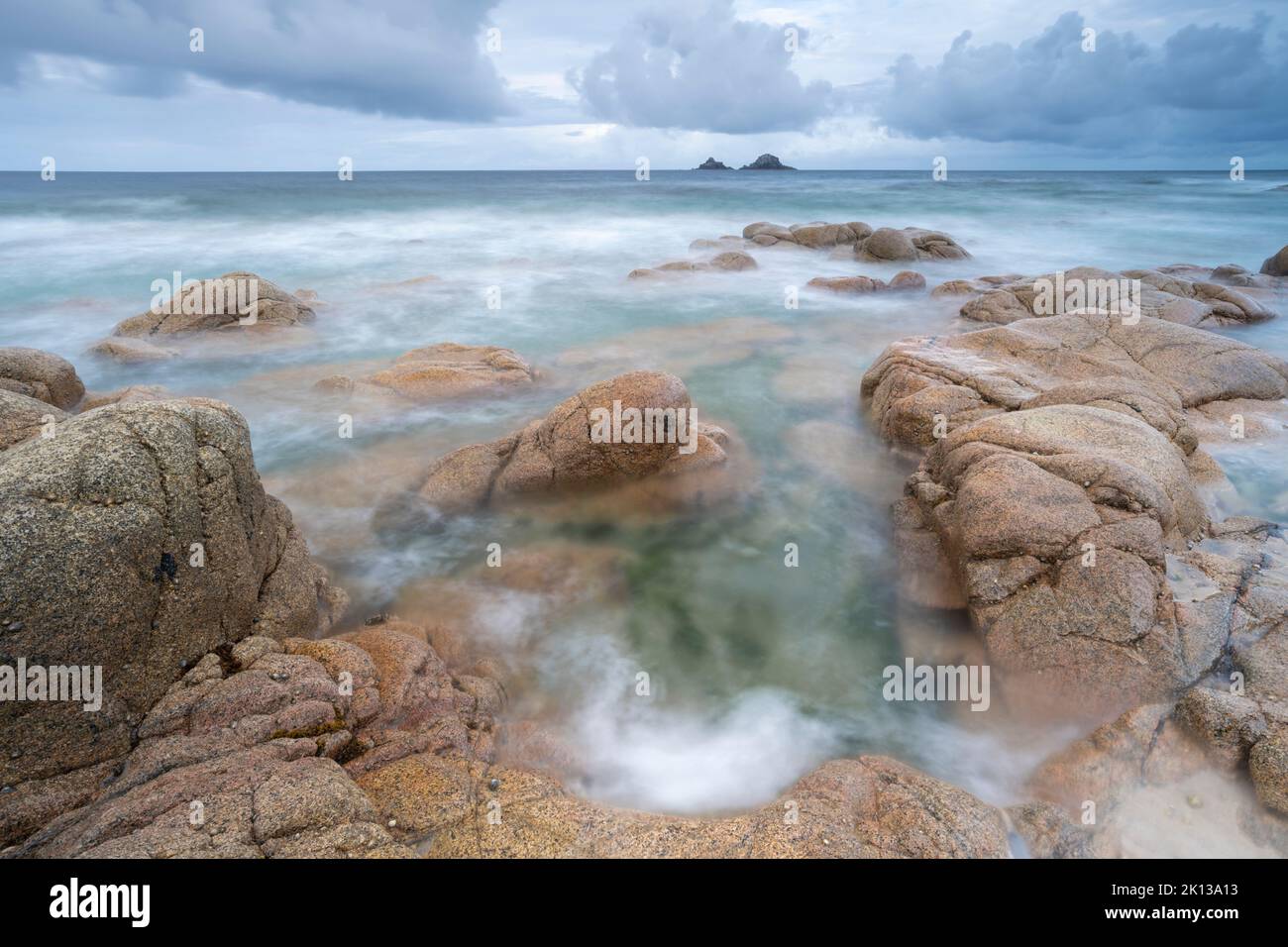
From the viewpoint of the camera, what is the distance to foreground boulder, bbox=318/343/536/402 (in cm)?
1238

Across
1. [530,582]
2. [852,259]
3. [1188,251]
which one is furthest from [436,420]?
[1188,251]

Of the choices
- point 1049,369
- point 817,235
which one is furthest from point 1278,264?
point 1049,369

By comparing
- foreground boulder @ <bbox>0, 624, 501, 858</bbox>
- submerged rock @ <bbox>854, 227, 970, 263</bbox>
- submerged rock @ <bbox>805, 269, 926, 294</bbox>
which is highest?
submerged rock @ <bbox>854, 227, 970, 263</bbox>

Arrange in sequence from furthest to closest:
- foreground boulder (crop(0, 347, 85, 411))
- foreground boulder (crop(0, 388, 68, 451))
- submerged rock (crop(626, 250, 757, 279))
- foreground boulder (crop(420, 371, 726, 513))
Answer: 1. submerged rock (crop(626, 250, 757, 279))
2. foreground boulder (crop(0, 347, 85, 411))
3. foreground boulder (crop(420, 371, 726, 513))
4. foreground boulder (crop(0, 388, 68, 451))

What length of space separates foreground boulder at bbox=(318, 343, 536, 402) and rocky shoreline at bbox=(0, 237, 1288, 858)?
171 inches

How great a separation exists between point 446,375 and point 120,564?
8.71 meters

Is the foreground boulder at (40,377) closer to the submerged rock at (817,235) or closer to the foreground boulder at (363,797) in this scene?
the foreground boulder at (363,797)

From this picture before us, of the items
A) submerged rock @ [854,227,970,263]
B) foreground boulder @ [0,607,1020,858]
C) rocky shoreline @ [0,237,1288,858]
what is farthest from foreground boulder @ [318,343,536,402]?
submerged rock @ [854,227,970,263]

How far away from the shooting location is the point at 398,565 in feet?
25.7

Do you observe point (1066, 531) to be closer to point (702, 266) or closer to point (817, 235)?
point (702, 266)

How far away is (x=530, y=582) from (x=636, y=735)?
2.36 m

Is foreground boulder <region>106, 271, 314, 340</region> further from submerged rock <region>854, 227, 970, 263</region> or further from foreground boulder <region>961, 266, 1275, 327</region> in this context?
submerged rock <region>854, 227, 970, 263</region>

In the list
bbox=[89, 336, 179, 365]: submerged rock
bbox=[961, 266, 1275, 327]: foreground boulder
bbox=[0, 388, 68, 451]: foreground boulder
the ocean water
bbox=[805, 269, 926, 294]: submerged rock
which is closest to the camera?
the ocean water

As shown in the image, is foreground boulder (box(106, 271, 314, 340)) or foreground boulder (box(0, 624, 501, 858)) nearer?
foreground boulder (box(0, 624, 501, 858))
